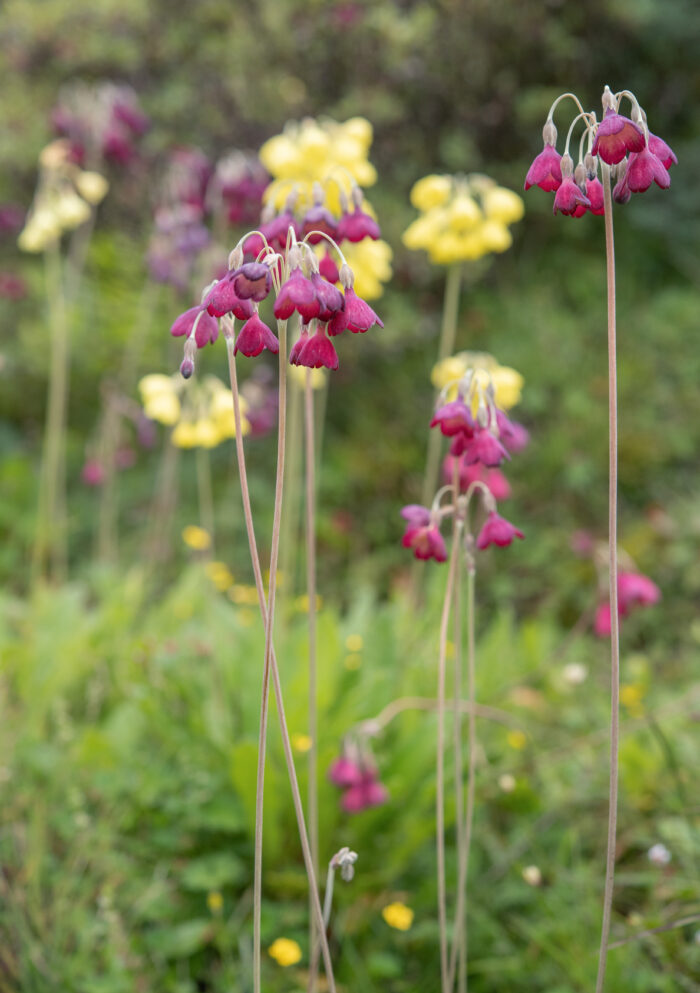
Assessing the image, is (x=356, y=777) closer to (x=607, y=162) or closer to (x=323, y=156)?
(x=607, y=162)

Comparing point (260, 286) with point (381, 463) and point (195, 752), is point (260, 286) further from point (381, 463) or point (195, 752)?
point (381, 463)

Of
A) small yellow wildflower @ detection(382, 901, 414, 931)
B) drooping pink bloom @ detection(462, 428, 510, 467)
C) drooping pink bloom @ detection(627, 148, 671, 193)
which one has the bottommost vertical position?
small yellow wildflower @ detection(382, 901, 414, 931)

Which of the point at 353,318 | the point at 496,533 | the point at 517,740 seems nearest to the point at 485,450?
the point at 496,533

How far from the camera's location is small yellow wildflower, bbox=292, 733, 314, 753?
6.73 feet

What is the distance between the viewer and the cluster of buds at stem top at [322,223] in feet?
4.67

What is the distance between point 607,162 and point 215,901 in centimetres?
171

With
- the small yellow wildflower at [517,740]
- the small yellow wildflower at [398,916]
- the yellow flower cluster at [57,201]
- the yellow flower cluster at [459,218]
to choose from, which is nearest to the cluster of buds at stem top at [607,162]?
the yellow flower cluster at [459,218]

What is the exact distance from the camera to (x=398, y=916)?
185 cm

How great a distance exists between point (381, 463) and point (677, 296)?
7.59 ft

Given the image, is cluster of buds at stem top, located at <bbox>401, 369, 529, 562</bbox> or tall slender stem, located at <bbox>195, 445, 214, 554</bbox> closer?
cluster of buds at stem top, located at <bbox>401, 369, 529, 562</bbox>

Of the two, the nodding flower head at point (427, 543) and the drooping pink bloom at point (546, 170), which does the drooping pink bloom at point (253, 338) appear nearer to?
the drooping pink bloom at point (546, 170)

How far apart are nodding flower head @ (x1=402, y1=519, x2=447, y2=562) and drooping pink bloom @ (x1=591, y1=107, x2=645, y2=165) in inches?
26.3

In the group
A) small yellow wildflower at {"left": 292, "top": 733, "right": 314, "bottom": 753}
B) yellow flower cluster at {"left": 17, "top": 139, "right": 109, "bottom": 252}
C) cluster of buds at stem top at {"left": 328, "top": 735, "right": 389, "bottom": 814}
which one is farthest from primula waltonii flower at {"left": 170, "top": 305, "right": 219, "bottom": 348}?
yellow flower cluster at {"left": 17, "top": 139, "right": 109, "bottom": 252}

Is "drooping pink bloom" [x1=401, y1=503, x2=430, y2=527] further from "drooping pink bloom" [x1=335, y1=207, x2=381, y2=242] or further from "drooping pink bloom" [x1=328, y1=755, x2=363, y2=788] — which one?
"drooping pink bloom" [x1=328, y1=755, x2=363, y2=788]
